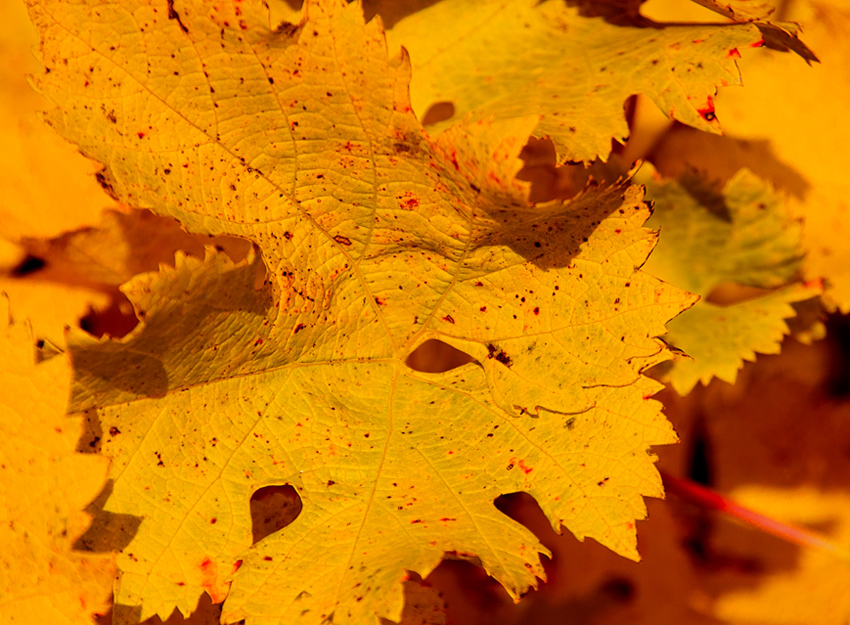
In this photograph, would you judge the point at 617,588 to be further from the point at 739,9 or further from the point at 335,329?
the point at 739,9

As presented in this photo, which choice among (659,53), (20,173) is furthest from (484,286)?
(20,173)

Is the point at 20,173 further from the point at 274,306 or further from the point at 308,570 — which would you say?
the point at 308,570

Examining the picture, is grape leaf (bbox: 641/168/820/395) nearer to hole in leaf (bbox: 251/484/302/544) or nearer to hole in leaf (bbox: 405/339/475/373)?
hole in leaf (bbox: 405/339/475/373)

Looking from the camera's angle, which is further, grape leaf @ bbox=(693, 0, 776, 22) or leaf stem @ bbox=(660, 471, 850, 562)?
leaf stem @ bbox=(660, 471, 850, 562)

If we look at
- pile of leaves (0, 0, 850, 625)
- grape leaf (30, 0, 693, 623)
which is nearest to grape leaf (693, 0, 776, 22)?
pile of leaves (0, 0, 850, 625)

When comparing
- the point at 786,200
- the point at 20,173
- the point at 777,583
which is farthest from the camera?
the point at 777,583


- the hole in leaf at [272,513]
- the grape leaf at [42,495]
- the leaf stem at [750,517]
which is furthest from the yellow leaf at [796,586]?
the grape leaf at [42,495]
